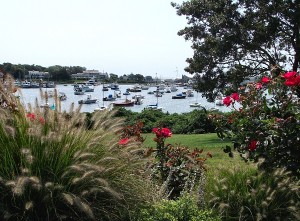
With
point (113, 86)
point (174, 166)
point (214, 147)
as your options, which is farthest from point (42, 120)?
point (113, 86)

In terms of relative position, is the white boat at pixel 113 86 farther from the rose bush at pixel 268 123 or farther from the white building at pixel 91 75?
the rose bush at pixel 268 123

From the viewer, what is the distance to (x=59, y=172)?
13.1ft

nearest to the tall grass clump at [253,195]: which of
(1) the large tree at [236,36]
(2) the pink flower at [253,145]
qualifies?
(2) the pink flower at [253,145]

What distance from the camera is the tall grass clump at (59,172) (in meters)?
3.84

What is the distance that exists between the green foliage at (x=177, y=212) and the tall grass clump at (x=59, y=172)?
169mm

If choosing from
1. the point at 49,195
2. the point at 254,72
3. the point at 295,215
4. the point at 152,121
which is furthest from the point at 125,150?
the point at 152,121

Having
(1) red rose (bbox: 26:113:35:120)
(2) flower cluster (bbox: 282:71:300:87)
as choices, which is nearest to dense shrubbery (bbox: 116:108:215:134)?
(2) flower cluster (bbox: 282:71:300:87)

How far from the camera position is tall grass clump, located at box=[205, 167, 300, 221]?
4.50 m

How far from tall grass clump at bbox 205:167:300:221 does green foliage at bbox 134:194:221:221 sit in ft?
0.87

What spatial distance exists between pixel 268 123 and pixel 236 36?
14.3 metres

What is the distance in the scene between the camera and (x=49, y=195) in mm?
3838

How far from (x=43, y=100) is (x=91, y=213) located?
57.7 inches

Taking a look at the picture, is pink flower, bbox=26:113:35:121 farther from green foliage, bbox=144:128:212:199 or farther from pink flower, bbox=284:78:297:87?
pink flower, bbox=284:78:297:87

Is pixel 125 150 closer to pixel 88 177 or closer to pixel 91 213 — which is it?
pixel 88 177
